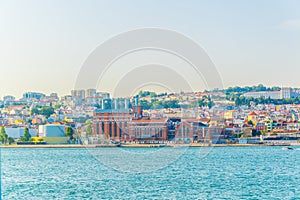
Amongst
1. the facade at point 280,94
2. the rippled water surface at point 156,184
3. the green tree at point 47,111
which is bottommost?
the rippled water surface at point 156,184

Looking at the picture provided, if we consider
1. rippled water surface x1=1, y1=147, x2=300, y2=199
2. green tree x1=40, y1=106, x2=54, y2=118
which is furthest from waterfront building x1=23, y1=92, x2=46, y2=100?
rippled water surface x1=1, y1=147, x2=300, y2=199

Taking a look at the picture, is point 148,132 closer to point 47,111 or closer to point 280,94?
point 47,111

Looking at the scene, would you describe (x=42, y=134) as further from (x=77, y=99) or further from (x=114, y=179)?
(x=114, y=179)

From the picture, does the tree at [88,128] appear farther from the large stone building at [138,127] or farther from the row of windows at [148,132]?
the row of windows at [148,132]

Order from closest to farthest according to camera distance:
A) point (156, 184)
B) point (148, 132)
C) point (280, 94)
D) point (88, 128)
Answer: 1. point (156, 184)
2. point (148, 132)
3. point (88, 128)
4. point (280, 94)

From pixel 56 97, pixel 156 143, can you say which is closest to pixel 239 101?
pixel 56 97

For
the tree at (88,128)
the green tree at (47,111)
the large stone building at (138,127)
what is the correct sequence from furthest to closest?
the green tree at (47,111), the tree at (88,128), the large stone building at (138,127)

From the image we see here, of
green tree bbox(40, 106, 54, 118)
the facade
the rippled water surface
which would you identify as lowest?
the rippled water surface

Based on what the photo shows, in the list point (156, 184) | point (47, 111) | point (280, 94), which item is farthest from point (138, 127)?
point (280, 94)

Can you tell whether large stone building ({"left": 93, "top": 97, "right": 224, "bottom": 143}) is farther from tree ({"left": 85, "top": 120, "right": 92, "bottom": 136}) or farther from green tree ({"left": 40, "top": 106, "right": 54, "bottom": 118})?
green tree ({"left": 40, "top": 106, "right": 54, "bottom": 118})

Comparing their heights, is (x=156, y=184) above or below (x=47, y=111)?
below

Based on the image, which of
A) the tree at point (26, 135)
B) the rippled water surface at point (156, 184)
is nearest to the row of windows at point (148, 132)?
the tree at point (26, 135)
